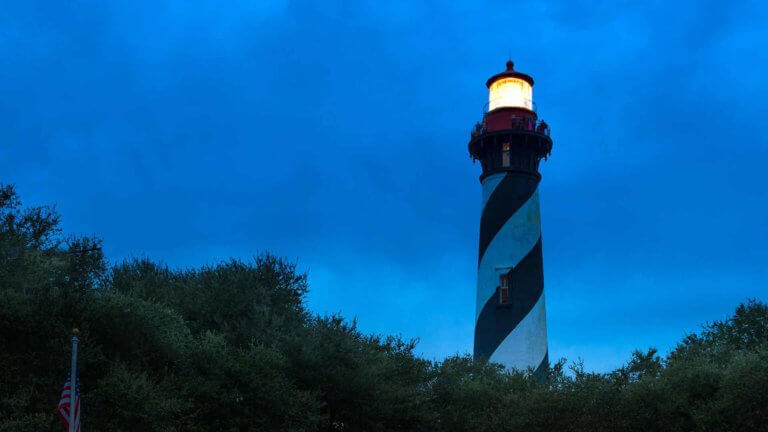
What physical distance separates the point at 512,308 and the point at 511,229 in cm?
386

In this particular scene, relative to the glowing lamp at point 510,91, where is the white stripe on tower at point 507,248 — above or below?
below

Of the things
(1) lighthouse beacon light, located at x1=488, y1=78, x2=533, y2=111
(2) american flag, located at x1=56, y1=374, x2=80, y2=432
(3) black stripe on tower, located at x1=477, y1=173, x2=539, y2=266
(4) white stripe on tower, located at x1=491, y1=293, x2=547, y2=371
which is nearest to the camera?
(2) american flag, located at x1=56, y1=374, x2=80, y2=432

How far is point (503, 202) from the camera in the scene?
38.0m

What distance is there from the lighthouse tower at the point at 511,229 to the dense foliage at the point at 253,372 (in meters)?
7.37

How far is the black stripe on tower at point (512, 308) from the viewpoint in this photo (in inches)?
1427

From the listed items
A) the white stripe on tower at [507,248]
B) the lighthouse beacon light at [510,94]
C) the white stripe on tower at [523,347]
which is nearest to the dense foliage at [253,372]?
the white stripe on tower at [523,347]

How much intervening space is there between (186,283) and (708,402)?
17261 mm

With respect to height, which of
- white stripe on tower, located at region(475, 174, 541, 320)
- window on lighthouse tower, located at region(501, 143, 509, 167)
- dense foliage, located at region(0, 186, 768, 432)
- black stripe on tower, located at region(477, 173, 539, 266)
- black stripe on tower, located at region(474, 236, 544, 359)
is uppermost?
window on lighthouse tower, located at region(501, 143, 509, 167)

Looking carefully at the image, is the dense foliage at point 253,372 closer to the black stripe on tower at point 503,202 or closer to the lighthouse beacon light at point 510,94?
the black stripe on tower at point 503,202

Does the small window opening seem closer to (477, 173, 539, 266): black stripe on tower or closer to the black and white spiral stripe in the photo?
the black and white spiral stripe

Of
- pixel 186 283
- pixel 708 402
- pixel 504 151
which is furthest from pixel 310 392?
pixel 504 151

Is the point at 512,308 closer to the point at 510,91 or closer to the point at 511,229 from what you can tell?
the point at 511,229

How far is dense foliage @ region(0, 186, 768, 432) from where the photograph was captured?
1819 cm

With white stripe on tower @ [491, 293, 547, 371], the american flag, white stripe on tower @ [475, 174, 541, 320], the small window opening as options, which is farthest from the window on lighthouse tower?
the american flag
